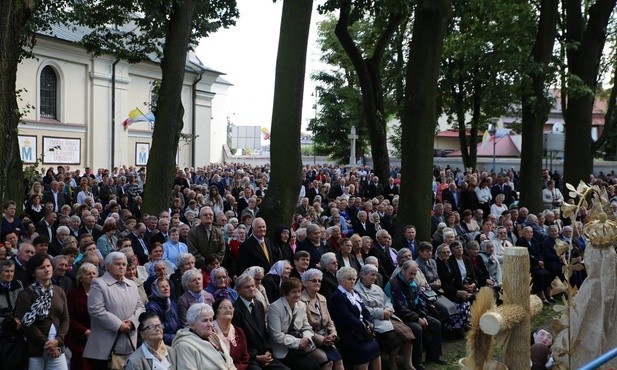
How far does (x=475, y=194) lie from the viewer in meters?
21.3

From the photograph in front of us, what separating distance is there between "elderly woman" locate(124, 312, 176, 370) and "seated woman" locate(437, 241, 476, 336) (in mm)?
5902

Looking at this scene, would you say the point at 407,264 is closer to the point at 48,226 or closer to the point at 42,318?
the point at 42,318

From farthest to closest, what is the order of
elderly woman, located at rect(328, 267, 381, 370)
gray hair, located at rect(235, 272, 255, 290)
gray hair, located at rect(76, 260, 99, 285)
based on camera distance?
elderly woman, located at rect(328, 267, 381, 370) → gray hair, located at rect(235, 272, 255, 290) → gray hair, located at rect(76, 260, 99, 285)

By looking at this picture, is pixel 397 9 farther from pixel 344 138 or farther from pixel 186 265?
pixel 344 138

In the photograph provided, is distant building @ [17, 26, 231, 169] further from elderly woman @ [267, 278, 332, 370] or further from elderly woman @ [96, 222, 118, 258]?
elderly woman @ [267, 278, 332, 370]

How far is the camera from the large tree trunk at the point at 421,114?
529 inches

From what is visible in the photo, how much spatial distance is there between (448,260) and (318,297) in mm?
3583

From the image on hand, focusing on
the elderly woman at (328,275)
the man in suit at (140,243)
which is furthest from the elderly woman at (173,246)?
the elderly woman at (328,275)

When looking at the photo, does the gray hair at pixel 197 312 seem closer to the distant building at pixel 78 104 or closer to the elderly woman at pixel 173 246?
the elderly woman at pixel 173 246

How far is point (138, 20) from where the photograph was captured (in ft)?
56.5

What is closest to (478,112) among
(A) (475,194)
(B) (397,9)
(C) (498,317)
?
(A) (475,194)

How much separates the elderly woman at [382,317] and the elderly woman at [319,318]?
83 cm

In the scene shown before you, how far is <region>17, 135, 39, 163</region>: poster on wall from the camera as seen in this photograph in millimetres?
32656

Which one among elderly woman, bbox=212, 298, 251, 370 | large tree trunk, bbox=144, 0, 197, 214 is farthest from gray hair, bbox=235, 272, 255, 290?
large tree trunk, bbox=144, 0, 197, 214
